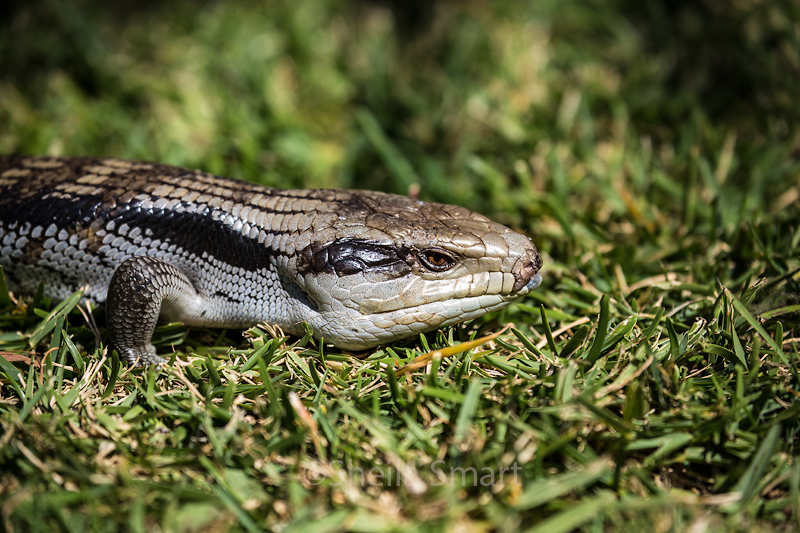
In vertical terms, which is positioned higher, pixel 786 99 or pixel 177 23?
pixel 177 23

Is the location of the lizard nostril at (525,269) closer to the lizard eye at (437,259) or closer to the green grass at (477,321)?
the green grass at (477,321)

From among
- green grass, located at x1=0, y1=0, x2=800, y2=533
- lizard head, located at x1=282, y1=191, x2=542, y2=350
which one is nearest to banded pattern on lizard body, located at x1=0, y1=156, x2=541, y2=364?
lizard head, located at x1=282, y1=191, x2=542, y2=350

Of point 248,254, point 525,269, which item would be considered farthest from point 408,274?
point 248,254

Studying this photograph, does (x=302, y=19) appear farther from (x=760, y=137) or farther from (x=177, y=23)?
(x=760, y=137)

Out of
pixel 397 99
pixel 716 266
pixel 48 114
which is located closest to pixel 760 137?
pixel 716 266

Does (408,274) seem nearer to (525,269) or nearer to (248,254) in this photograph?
(525,269)

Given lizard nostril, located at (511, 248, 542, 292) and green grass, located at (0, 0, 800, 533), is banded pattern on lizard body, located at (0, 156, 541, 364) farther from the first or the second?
green grass, located at (0, 0, 800, 533)

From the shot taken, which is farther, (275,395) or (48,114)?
(48,114)
